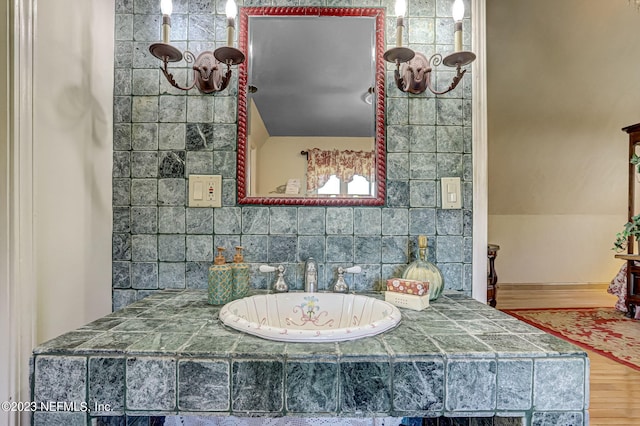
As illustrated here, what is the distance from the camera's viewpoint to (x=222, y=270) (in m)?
0.96

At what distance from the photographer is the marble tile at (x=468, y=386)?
61 centimetres

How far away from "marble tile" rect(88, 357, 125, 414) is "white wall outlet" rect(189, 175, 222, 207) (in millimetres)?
619

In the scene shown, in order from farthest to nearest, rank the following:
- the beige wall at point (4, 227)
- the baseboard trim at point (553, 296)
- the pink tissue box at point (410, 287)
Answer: the baseboard trim at point (553, 296)
the pink tissue box at point (410, 287)
the beige wall at point (4, 227)

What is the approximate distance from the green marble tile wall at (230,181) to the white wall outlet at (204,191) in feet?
0.08

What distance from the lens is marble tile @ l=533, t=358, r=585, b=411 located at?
612 mm

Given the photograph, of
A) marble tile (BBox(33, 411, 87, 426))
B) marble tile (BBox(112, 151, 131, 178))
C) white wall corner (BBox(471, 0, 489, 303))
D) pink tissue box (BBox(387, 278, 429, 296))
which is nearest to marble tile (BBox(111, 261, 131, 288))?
marble tile (BBox(112, 151, 131, 178))

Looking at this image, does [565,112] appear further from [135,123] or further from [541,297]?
[135,123]

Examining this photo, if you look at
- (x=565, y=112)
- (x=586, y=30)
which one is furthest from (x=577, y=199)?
(x=586, y=30)

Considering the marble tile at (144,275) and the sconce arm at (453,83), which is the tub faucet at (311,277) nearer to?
the marble tile at (144,275)

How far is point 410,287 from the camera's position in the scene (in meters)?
0.93

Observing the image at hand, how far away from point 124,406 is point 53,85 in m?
0.90

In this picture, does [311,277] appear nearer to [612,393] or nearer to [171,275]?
[171,275]

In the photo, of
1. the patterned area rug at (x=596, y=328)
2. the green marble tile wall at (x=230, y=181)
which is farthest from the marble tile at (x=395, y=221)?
the patterned area rug at (x=596, y=328)

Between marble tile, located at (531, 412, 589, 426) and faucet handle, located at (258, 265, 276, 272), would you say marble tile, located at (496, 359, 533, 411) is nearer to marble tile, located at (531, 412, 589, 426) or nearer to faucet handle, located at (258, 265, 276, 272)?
marble tile, located at (531, 412, 589, 426)
